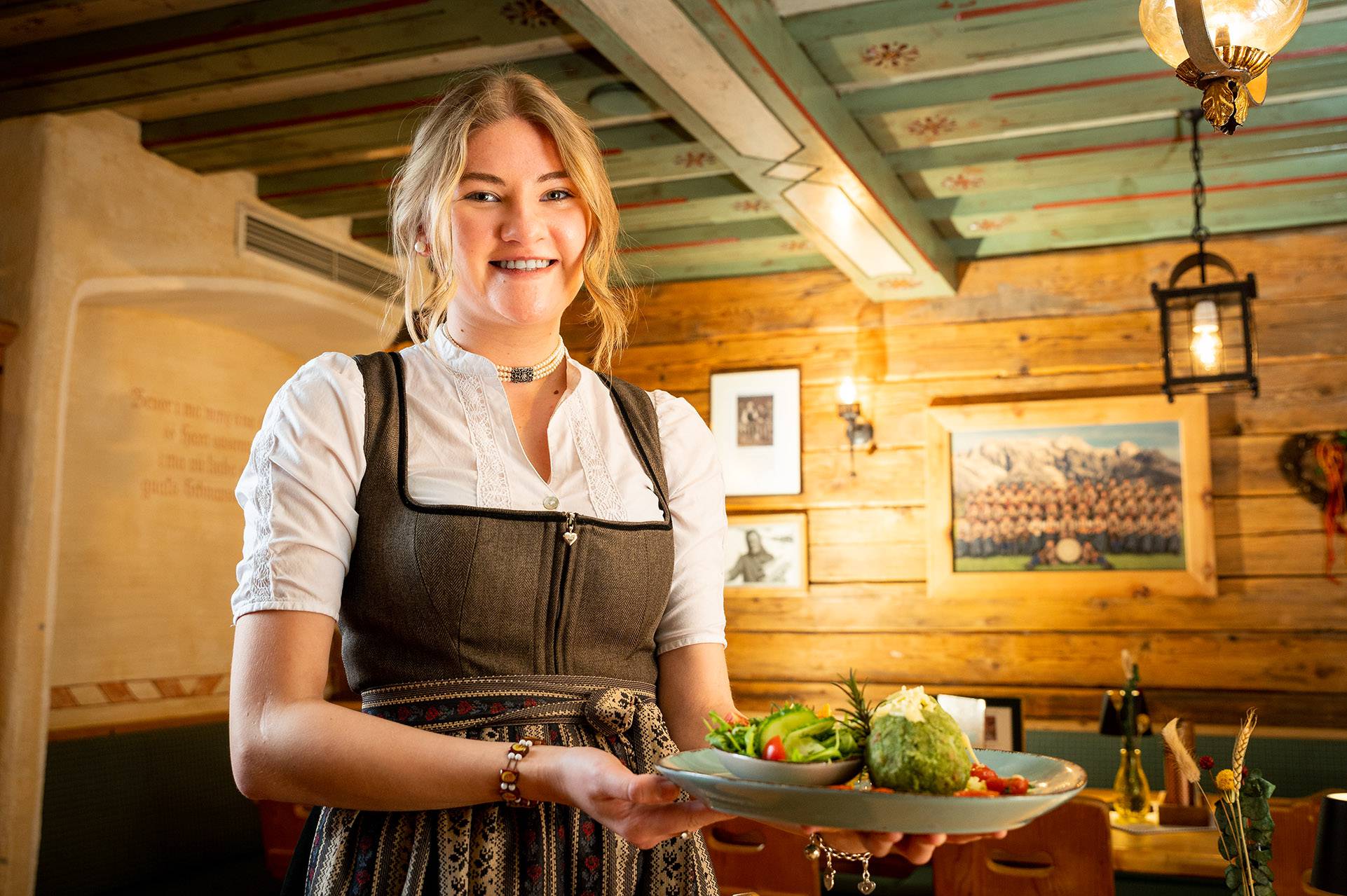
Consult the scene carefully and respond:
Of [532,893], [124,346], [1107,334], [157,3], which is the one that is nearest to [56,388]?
[124,346]

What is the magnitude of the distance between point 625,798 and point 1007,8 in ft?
9.26

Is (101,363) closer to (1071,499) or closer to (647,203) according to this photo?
(647,203)

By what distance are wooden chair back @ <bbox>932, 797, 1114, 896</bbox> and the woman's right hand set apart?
1.89 m

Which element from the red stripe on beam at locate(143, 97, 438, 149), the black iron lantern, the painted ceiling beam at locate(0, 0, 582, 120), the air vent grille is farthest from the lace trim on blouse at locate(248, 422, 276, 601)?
the black iron lantern

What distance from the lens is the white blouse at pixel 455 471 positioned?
1024 mm

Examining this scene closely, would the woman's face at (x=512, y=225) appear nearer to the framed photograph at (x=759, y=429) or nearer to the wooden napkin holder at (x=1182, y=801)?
the wooden napkin holder at (x=1182, y=801)

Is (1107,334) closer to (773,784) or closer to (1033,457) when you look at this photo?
(1033,457)

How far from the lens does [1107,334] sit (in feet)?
16.8

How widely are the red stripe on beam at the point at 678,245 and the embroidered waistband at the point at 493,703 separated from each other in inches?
165

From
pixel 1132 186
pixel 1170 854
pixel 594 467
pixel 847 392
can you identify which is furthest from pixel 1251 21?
pixel 847 392

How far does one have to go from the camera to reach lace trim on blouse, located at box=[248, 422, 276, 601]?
3.29 feet

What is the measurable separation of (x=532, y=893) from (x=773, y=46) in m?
2.53

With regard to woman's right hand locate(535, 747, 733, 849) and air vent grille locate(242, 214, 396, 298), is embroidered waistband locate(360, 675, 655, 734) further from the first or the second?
air vent grille locate(242, 214, 396, 298)

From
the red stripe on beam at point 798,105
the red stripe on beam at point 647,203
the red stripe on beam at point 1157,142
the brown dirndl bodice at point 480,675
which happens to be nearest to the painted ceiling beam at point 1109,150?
the red stripe on beam at point 1157,142
